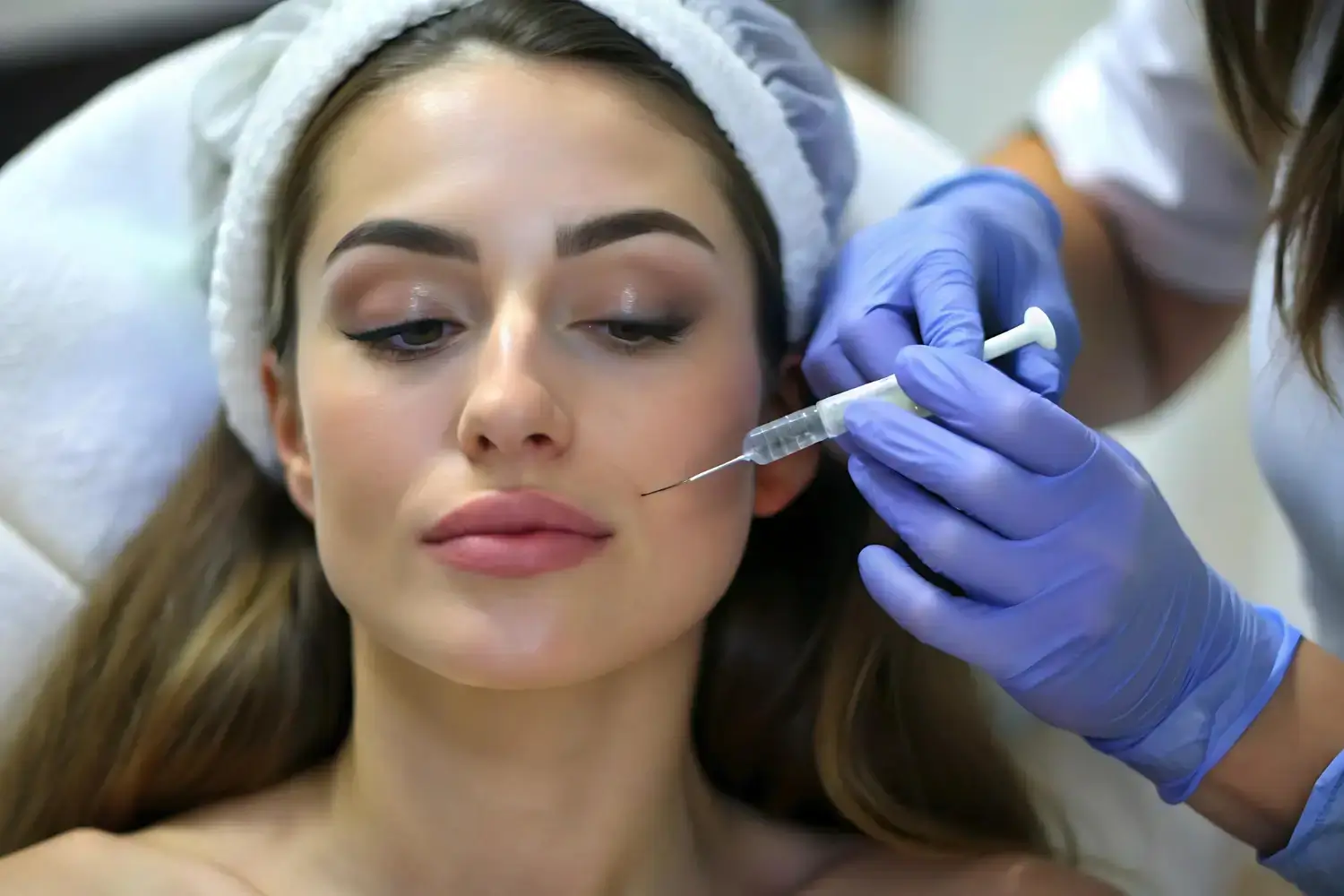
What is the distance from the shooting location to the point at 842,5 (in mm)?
2566

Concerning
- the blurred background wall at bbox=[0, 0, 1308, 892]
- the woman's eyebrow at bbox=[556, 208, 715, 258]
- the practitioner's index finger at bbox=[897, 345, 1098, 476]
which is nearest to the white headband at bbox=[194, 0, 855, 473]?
the woman's eyebrow at bbox=[556, 208, 715, 258]

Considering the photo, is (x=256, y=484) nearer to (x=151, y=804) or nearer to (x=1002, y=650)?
(x=151, y=804)

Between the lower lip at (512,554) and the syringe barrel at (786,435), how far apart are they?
155 millimetres

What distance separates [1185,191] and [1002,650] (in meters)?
0.58

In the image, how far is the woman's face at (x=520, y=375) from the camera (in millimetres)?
867

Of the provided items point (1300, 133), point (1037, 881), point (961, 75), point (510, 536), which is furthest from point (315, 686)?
point (961, 75)

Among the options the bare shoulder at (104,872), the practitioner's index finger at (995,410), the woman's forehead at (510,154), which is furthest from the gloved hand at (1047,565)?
the bare shoulder at (104,872)

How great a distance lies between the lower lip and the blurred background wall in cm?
112

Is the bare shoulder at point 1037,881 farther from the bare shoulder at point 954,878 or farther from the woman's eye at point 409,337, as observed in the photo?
the woman's eye at point 409,337

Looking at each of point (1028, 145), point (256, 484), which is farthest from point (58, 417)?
point (1028, 145)

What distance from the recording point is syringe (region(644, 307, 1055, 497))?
90 cm

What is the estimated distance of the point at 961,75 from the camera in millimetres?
2287

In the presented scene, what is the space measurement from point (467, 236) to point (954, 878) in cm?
72

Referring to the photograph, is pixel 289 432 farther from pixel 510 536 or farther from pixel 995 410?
pixel 995 410
